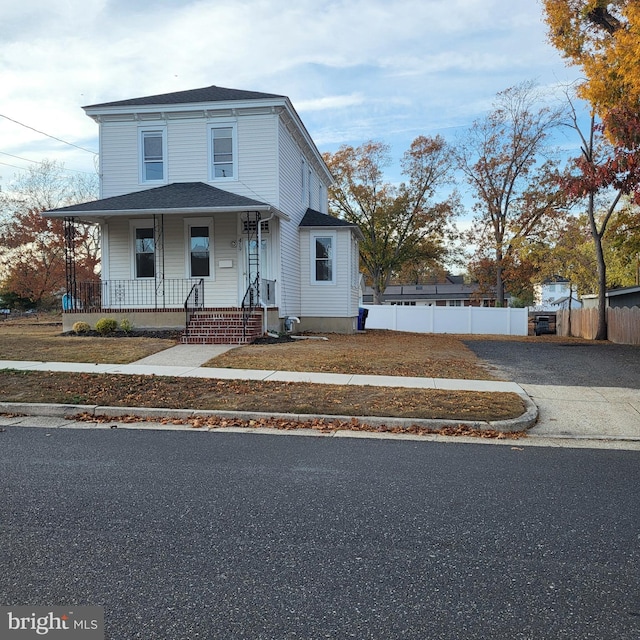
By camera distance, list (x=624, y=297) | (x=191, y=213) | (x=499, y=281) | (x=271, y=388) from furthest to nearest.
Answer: (x=499, y=281)
(x=624, y=297)
(x=191, y=213)
(x=271, y=388)

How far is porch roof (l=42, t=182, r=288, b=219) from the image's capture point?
16.9 metres

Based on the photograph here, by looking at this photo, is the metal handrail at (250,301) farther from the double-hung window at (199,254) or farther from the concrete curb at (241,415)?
the concrete curb at (241,415)

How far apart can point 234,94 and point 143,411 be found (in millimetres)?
14167

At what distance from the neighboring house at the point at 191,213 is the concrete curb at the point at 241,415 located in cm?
901

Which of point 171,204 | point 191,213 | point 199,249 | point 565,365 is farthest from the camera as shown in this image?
point 199,249

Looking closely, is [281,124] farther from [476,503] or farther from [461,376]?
[476,503]

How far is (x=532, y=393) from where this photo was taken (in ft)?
33.4

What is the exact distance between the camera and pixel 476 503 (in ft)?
16.0

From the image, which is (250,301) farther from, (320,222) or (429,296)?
(429,296)

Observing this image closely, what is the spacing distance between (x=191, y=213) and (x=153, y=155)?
3.35 m

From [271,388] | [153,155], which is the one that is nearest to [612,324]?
[153,155]

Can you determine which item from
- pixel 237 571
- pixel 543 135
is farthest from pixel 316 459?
pixel 543 135

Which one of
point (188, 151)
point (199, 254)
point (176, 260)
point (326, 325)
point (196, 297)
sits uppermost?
point (188, 151)

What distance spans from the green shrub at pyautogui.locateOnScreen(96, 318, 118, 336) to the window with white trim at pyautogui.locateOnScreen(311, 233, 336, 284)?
7.66 meters
